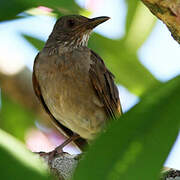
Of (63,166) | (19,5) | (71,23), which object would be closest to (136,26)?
(63,166)

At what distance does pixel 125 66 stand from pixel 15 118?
1647 millimetres

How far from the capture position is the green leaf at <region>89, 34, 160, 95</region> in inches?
145

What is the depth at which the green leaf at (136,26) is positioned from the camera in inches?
149

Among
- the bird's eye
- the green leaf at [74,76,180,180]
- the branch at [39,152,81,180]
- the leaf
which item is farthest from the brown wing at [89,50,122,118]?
the green leaf at [74,76,180,180]

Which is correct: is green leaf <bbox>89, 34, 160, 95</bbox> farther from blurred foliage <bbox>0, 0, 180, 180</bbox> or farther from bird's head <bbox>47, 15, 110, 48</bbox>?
blurred foliage <bbox>0, 0, 180, 180</bbox>

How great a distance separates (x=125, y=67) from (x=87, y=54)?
1106 millimetres

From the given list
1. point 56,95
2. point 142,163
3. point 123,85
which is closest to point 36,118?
point 56,95

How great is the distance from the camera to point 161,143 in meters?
0.97

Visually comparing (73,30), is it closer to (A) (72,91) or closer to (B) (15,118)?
(A) (72,91)

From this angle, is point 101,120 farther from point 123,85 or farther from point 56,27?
point 56,27

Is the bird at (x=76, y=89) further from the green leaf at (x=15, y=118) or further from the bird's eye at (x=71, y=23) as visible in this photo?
the bird's eye at (x=71, y=23)

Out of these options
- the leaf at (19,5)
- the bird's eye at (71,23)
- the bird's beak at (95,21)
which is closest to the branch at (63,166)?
the leaf at (19,5)

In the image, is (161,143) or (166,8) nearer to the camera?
(161,143)

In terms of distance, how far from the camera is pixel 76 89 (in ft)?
15.0
